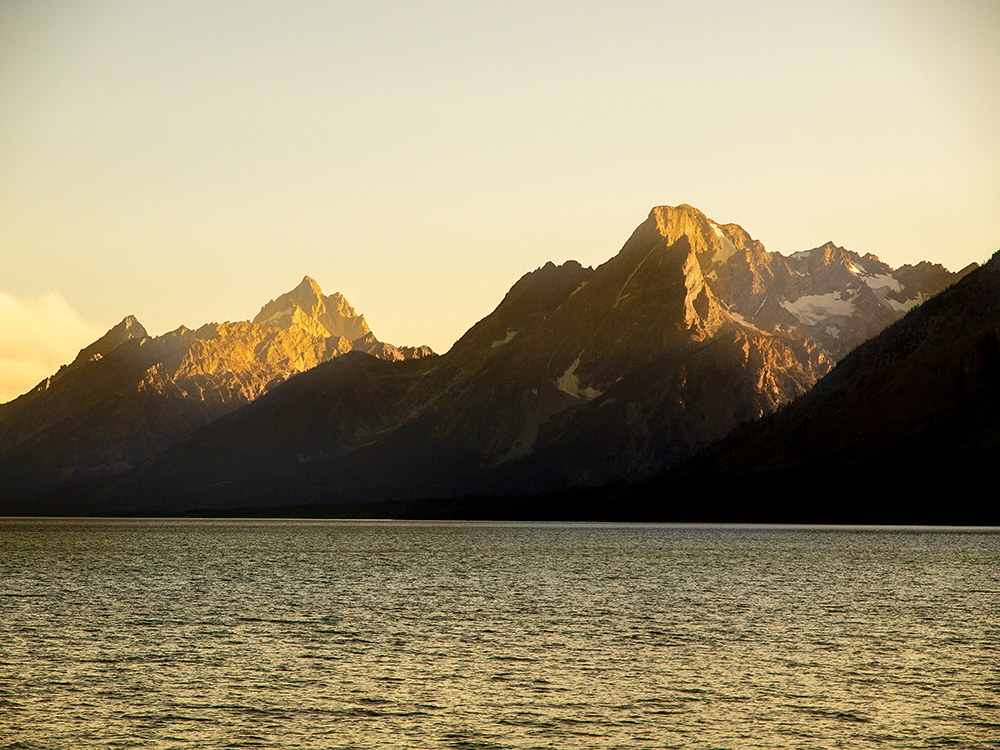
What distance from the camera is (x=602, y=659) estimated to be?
218ft

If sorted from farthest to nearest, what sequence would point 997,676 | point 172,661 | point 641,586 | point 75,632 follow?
point 641,586
point 75,632
point 172,661
point 997,676

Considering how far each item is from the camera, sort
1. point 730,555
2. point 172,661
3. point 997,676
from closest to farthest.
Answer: point 997,676 → point 172,661 → point 730,555

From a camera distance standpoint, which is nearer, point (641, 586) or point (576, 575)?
point (641, 586)

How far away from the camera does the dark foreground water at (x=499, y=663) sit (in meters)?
46.8

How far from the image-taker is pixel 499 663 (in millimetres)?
64375

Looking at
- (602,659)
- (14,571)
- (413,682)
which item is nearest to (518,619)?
(602,659)

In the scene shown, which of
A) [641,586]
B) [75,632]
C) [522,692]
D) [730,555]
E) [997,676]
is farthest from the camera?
[730,555]

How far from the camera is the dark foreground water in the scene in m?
46.8

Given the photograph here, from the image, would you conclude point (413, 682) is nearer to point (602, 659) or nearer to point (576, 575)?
point (602, 659)

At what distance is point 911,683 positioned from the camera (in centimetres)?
5853

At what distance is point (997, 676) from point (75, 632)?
57162mm

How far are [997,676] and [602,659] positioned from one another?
21.1 metres

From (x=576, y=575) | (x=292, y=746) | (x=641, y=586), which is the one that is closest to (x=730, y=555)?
(x=576, y=575)

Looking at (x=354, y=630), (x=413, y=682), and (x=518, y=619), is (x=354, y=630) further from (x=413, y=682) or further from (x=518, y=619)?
(x=413, y=682)
